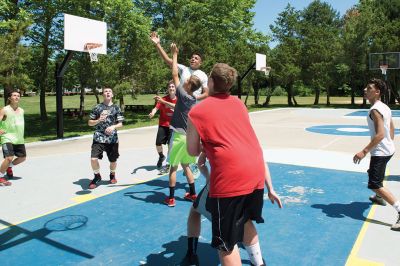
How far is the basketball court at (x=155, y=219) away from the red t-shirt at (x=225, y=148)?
1509 millimetres

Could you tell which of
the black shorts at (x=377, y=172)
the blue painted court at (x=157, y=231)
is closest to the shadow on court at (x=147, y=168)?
the blue painted court at (x=157, y=231)

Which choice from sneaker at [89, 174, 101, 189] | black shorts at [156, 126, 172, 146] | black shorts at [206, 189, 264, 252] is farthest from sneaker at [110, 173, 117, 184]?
black shorts at [206, 189, 264, 252]

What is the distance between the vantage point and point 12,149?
740 cm

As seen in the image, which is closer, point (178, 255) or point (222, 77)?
point (222, 77)

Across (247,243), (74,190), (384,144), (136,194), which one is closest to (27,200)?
(74,190)

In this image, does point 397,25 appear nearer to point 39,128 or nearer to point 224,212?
point 39,128

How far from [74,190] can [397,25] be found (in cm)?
3617

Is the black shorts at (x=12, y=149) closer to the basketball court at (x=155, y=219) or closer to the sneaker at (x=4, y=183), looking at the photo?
the sneaker at (x=4, y=183)

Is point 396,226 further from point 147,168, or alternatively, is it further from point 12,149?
point 12,149

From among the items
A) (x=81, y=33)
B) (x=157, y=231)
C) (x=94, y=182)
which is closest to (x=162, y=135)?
(x=94, y=182)

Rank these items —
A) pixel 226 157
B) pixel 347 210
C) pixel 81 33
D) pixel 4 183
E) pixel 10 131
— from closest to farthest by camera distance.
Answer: pixel 226 157 → pixel 347 210 → pixel 4 183 → pixel 10 131 → pixel 81 33

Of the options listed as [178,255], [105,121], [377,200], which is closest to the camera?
[178,255]

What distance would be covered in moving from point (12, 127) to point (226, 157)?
5.90 metres

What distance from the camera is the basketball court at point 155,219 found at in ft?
13.9
